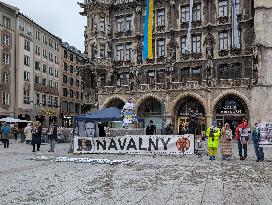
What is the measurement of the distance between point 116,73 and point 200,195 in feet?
139

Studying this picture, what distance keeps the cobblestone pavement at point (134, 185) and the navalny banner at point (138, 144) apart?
624 centimetres

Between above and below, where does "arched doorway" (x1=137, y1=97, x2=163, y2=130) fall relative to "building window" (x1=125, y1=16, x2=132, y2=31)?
below

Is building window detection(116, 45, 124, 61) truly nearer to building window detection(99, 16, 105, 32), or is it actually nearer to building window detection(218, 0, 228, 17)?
building window detection(99, 16, 105, 32)

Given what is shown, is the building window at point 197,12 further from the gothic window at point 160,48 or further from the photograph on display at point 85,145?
the photograph on display at point 85,145

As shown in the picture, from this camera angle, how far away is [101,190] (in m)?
10.2

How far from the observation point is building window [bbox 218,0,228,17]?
4578 cm

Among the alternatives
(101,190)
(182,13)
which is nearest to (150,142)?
(101,190)

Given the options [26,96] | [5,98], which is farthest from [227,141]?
[26,96]

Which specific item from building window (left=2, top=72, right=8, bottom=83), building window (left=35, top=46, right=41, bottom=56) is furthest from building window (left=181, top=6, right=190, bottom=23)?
building window (left=35, top=46, right=41, bottom=56)

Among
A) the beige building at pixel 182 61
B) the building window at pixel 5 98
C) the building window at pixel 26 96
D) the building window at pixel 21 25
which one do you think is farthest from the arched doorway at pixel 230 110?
the building window at pixel 21 25

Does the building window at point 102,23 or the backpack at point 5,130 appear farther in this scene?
the building window at point 102,23

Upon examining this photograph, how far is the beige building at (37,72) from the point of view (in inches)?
2411

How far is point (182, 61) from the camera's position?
47125 millimetres

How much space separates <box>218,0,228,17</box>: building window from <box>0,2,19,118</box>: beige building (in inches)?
1182
